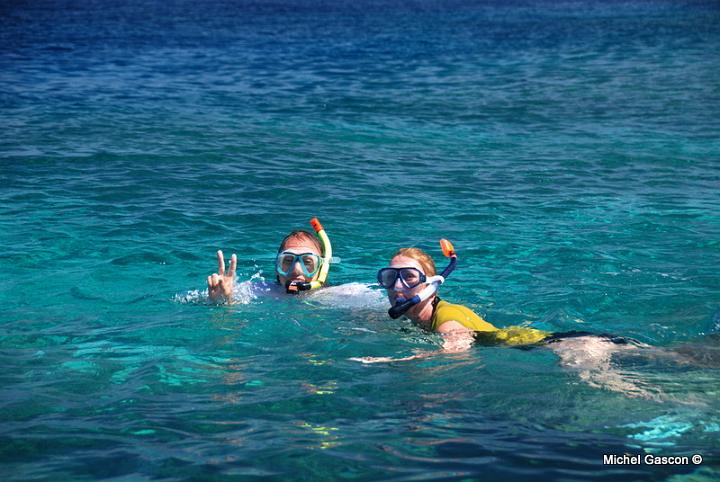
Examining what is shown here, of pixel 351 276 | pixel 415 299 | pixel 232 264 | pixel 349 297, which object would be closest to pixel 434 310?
pixel 415 299

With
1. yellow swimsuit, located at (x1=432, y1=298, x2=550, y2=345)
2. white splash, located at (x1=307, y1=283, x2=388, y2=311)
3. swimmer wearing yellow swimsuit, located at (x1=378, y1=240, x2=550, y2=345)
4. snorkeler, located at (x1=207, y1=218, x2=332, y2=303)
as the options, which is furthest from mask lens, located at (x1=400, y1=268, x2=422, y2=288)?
snorkeler, located at (x1=207, y1=218, x2=332, y2=303)

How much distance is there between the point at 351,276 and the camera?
7.45 metres

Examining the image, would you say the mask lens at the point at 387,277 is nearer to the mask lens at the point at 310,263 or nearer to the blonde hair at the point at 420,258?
the blonde hair at the point at 420,258

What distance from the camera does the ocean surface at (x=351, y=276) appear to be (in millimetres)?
4016

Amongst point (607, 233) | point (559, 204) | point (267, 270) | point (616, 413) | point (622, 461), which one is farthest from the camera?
A: point (559, 204)

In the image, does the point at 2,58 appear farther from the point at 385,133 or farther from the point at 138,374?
the point at 138,374

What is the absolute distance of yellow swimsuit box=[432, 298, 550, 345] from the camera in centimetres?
522

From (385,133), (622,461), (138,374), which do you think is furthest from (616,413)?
(385,133)

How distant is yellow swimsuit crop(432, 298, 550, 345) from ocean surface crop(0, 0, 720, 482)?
0.23ft

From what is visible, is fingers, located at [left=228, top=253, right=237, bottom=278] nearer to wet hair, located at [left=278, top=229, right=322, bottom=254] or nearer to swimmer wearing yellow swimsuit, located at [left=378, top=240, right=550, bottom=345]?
wet hair, located at [left=278, top=229, right=322, bottom=254]

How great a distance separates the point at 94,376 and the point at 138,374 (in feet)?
0.78

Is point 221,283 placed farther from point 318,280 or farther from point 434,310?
point 434,310

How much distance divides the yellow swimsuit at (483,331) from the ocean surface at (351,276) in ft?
0.23

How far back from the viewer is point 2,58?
23.8 meters
